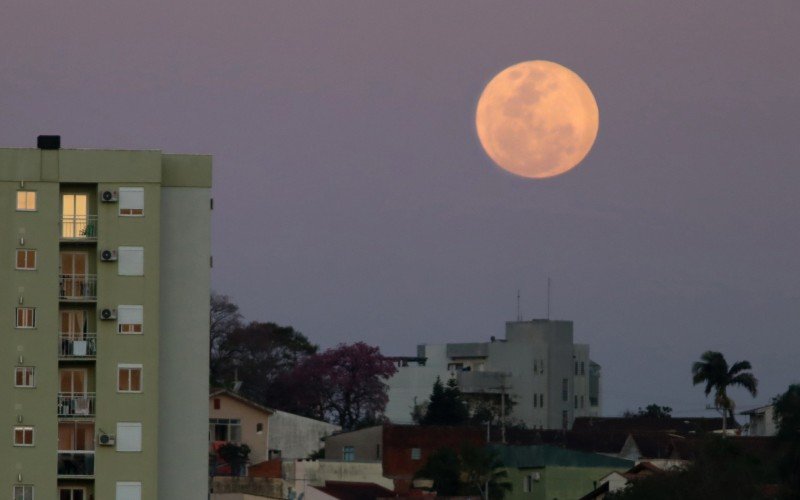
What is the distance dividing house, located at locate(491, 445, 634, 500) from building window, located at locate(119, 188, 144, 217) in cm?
4715

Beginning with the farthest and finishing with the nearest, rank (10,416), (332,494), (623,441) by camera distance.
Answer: (623,441) < (332,494) < (10,416)

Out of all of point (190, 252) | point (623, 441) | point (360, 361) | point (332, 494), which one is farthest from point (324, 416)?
point (190, 252)

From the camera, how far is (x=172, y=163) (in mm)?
63281

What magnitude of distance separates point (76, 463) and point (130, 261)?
22.8 feet

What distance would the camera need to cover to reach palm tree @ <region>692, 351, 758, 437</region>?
124m

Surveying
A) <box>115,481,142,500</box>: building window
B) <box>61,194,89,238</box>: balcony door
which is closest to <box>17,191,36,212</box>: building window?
<box>61,194,89,238</box>: balcony door

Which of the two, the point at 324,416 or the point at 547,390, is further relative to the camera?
the point at 547,390

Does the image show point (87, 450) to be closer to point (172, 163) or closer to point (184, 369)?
point (184, 369)

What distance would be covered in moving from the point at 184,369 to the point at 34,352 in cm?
505

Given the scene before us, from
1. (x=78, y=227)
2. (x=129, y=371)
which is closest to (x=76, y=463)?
(x=129, y=371)

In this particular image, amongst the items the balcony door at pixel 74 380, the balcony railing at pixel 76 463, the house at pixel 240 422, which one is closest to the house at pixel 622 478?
the house at pixel 240 422

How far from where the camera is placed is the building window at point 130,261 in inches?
2420

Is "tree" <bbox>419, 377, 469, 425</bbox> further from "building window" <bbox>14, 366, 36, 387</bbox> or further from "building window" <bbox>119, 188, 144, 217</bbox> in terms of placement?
"building window" <bbox>14, 366, 36, 387</bbox>

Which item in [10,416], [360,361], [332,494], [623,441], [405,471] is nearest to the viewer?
[10,416]
